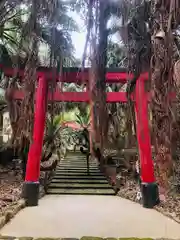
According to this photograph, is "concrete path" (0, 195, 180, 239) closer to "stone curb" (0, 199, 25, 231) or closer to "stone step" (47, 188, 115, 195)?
Result: "stone curb" (0, 199, 25, 231)

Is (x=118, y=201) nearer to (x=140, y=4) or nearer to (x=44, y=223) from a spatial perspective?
(x=44, y=223)

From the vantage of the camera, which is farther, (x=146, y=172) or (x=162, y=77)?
(x=146, y=172)

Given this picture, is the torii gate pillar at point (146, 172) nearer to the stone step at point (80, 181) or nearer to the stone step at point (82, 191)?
the stone step at point (82, 191)

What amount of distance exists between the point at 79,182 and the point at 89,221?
3.81 metres

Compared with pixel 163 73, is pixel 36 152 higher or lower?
lower

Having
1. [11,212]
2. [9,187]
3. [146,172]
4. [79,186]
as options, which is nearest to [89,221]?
[11,212]

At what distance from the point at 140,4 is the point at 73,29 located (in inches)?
34.1

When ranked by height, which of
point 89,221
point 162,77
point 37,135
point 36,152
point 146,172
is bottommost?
point 89,221

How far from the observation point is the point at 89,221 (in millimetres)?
4996

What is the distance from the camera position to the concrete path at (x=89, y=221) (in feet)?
14.0

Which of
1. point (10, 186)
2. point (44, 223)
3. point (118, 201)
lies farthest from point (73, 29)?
point (10, 186)

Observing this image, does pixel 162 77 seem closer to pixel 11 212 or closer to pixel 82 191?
pixel 11 212

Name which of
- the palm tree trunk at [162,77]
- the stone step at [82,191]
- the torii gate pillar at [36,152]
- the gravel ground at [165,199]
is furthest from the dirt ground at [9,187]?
the palm tree trunk at [162,77]

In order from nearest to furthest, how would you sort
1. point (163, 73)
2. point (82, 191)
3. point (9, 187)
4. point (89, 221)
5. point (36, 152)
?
1. point (163, 73)
2. point (89, 221)
3. point (36, 152)
4. point (82, 191)
5. point (9, 187)
